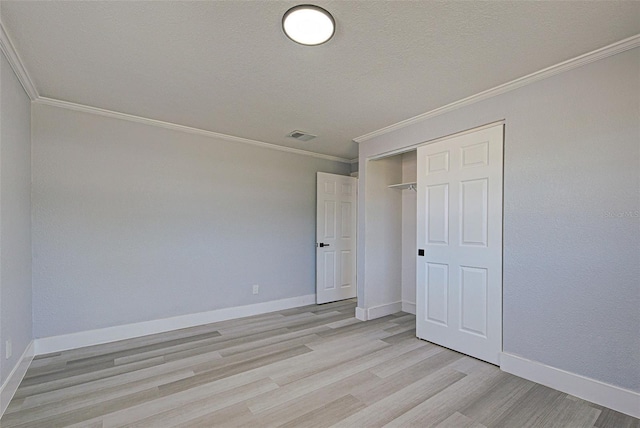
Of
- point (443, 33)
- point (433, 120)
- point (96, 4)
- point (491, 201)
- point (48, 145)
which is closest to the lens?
point (96, 4)

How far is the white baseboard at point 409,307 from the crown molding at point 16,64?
15.8 ft

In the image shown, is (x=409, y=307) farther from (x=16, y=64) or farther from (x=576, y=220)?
(x=16, y=64)

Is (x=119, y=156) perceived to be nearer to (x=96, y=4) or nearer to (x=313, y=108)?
(x=96, y=4)

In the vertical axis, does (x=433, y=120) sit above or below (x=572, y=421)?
above

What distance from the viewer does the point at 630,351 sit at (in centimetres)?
202

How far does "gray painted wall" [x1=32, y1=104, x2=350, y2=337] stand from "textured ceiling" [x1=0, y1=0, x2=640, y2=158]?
0.54 metres

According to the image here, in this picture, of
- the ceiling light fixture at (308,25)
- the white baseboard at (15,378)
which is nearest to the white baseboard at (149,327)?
the white baseboard at (15,378)

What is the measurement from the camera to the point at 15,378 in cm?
235

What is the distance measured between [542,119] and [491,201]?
0.77 meters

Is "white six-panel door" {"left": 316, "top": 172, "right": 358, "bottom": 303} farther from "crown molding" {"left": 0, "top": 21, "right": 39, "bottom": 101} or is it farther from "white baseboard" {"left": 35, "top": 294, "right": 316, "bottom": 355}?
"crown molding" {"left": 0, "top": 21, "right": 39, "bottom": 101}

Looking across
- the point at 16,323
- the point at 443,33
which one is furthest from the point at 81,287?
the point at 443,33

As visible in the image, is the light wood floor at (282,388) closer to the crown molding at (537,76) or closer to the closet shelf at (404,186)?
the closet shelf at (404,186)

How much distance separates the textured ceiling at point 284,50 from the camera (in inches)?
69.2

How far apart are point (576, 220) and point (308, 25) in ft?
7.73
